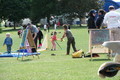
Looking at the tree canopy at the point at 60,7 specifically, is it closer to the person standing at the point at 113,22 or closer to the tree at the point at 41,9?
the tree at the point at 41,9

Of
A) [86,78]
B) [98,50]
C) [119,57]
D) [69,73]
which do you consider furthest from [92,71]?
[98,50]

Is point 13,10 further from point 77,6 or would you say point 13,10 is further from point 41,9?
point 77,6

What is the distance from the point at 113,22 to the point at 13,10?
66.6 metres

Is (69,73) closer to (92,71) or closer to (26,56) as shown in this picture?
(92,71)

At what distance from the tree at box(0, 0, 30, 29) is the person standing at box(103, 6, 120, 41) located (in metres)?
65.7

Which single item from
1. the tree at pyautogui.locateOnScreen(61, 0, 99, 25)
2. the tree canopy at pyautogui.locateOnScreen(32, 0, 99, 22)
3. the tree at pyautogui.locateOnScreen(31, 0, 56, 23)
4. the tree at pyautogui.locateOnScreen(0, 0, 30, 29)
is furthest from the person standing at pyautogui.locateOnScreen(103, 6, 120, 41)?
the tree at pyautogui.locateOnScreen(0, 0, 30, 29)

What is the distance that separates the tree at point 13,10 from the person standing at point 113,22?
6571cm

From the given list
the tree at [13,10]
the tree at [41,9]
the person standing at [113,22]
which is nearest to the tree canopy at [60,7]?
the tree at [41,9]

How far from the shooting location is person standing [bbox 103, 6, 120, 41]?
16.0 m

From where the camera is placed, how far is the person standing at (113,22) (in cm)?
1605

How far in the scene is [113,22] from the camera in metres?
16.2

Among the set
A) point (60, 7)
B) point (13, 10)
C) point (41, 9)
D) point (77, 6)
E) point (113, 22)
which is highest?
point (77, 6)

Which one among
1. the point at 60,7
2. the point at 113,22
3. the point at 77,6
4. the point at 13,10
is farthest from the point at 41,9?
the point at 113,22

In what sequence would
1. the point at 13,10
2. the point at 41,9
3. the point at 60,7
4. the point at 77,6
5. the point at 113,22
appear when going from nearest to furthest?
the point at 113,22
the point at 13,10
the point at 77,6
the point at 60,7
the point at 41,9
